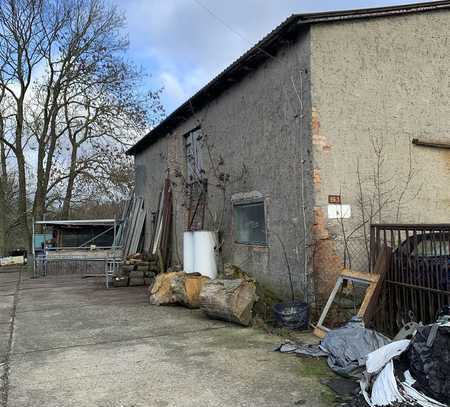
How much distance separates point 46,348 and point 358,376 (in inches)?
154

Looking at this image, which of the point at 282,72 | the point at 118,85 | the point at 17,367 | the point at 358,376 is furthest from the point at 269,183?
the point at 118,85

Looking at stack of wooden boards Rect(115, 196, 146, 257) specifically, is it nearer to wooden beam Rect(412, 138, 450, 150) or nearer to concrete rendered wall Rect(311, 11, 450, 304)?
concrete rendered wall Rect(311, 11, 450, 304)

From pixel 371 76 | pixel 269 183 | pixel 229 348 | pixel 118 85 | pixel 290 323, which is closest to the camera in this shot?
pixel 229 348

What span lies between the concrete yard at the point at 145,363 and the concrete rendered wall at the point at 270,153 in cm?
155

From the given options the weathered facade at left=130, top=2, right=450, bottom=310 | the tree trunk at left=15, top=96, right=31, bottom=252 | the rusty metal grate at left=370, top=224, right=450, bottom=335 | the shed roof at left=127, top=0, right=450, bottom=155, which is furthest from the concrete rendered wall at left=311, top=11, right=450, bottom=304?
the tree trunk at left=15, top=96, right=31, bottom=252

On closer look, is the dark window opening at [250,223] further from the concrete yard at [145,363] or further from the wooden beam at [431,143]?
the wooden beam at [431,143]

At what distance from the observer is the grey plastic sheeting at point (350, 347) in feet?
14.9

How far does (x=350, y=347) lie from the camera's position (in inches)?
190

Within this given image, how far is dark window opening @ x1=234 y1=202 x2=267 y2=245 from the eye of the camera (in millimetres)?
8375

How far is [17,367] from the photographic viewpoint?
5094mm

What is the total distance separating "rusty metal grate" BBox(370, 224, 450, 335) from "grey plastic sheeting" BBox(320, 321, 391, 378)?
0.61m

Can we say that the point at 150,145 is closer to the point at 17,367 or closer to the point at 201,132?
the point at 201,132

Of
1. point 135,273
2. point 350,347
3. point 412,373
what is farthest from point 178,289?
point 412,373

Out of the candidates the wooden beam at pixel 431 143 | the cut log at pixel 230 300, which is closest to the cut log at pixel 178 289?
the cut log at pixel 230 300
